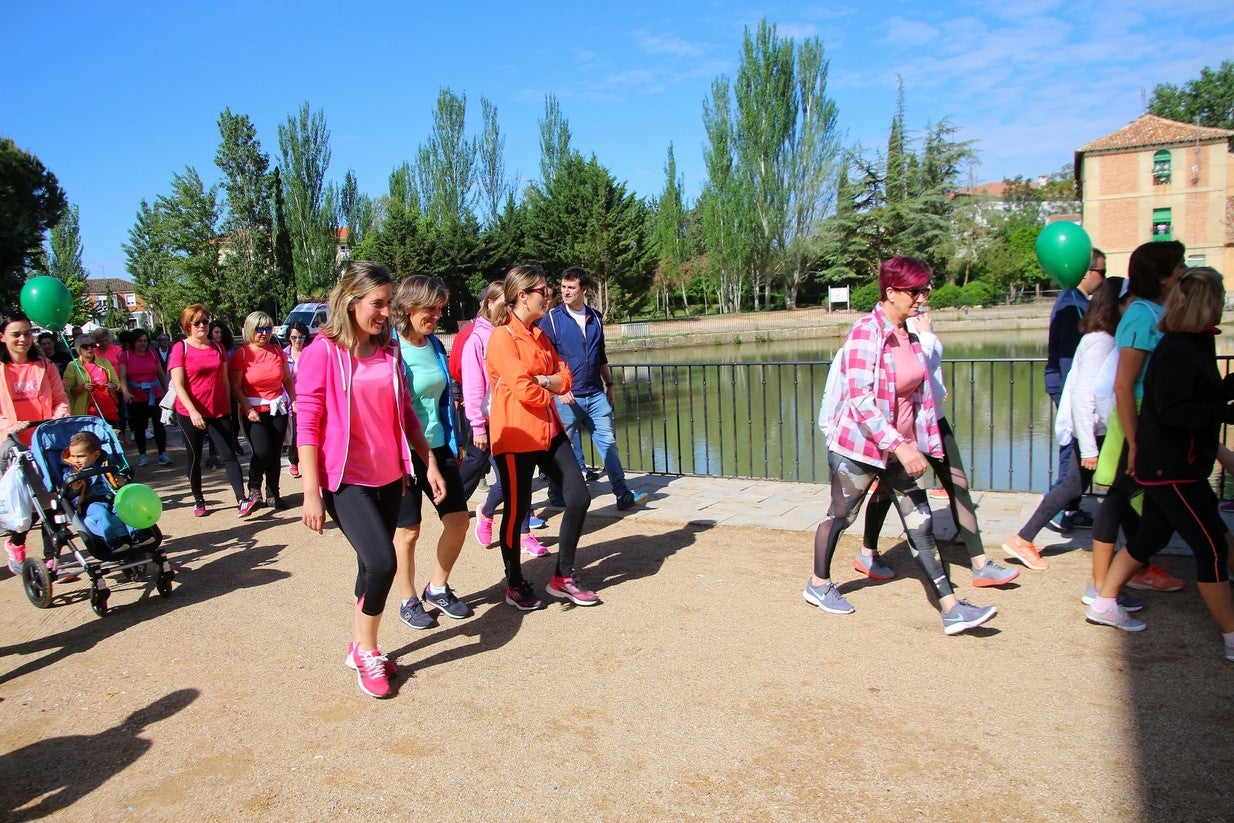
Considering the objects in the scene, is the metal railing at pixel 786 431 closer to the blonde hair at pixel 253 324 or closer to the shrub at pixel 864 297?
the blonde hair at pixel 253 324

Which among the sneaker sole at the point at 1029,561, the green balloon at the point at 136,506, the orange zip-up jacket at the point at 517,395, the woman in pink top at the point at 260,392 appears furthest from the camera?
the woman in pink top at the point at 260,392

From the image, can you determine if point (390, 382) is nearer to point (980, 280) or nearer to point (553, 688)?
point (553, 688)

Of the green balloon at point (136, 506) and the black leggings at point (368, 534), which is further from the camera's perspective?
the green balloon at point (136, 506)

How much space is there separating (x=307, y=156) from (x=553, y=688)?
5385 centimetres

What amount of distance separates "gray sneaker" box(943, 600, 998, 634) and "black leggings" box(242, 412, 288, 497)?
5.80 metres

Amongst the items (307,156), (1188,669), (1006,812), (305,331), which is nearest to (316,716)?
(1006,812)

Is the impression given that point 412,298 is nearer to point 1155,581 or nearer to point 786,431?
point 1155,581

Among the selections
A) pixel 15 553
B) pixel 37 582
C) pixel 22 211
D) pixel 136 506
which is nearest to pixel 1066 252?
pixel 136 506

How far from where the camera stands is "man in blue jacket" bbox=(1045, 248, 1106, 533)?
5438 mm

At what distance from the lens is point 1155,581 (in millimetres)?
4340

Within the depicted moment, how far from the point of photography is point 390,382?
12.1ft

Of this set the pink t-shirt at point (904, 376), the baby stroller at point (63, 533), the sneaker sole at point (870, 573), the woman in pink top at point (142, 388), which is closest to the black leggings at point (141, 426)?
the woman in pink top at point (142, 388)

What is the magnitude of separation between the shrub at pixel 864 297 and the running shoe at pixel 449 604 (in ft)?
143

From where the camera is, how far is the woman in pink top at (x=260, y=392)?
24.1 ft
